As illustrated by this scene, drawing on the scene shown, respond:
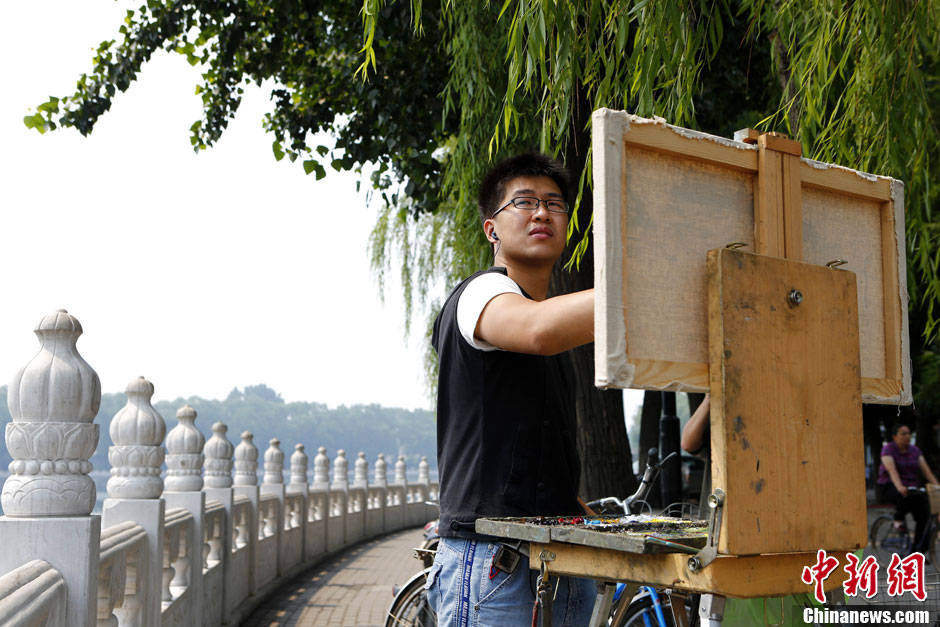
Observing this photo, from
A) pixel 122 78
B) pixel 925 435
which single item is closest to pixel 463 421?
pixel 122 78

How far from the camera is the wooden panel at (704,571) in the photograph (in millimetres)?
1979

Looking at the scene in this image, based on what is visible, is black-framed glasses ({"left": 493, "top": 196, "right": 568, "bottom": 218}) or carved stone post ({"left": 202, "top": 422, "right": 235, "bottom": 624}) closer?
black-framed glasses ({"left": 493, "top": 196, "right": 568, "bottom": 218})

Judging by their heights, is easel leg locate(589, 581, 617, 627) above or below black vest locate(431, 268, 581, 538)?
below

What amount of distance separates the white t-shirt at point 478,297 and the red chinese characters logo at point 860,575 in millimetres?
975

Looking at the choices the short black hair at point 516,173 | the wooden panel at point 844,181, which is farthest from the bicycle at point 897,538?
the short black hair at point 516,173

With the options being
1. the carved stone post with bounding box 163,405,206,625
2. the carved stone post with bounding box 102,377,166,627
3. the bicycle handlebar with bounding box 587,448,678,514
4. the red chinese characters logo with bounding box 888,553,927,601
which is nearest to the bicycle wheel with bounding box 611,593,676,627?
the bicycle handlebar with bounding box 587,448,678,514

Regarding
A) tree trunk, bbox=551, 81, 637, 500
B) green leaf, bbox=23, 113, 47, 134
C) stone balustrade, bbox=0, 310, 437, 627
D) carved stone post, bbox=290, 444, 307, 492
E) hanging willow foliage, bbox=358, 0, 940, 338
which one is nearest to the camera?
stone balustrade, bbox=0, 310, 437, 627

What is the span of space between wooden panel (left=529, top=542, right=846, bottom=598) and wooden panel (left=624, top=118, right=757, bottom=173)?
842 mm

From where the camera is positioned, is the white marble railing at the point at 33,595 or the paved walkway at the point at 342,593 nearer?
the white marble railing at the point at 33,595

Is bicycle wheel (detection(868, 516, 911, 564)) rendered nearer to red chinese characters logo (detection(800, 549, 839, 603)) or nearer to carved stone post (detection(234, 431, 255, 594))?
carved stone post (detection(234, 431, 255, 594))

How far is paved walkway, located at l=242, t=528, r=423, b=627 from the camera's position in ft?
30.9

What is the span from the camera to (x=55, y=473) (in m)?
3.40

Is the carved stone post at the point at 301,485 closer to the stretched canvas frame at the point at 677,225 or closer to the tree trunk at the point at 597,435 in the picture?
the tree trunk at the point at 597,435

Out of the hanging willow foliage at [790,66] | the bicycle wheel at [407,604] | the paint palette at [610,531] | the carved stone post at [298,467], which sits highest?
the hanging willow foliage at [790,66]
